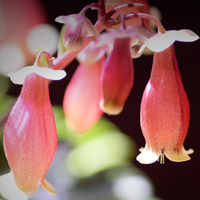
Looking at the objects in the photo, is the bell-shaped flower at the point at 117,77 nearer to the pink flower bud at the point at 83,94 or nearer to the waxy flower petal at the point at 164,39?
the waxy flower petal at the point at 164,39

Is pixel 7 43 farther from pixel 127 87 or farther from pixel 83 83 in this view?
pixel 127 87

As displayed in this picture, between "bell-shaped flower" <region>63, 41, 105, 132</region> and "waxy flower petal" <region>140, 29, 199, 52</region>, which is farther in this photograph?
"bell-shaped flower" <region>63, 41, 105, 132</region>

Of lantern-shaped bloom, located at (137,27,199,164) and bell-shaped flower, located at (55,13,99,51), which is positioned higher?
bell-shaped flower, located at (55,13,99,51)

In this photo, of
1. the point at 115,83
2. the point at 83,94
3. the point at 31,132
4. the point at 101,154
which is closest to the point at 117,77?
the point at 115,83

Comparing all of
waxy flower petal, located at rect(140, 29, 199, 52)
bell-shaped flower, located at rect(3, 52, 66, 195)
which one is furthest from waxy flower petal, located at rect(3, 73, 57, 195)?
waxy flower petal, located at rect(140, 29, 199, 52)

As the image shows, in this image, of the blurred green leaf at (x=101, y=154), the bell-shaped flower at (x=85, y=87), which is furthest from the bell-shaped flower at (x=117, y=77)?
the blurred green leaf at (x=101, y=154)

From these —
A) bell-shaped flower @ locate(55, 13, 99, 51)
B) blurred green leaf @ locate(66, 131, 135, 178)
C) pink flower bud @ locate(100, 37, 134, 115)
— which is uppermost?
bell-shaped flower @ locate(55, 13, 99, 51)

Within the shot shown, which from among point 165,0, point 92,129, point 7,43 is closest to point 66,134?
point 92,129

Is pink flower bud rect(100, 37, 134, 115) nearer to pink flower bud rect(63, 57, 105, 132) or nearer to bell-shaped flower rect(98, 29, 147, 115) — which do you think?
bell-shaped flower rect(98, 29, 147, 115)
